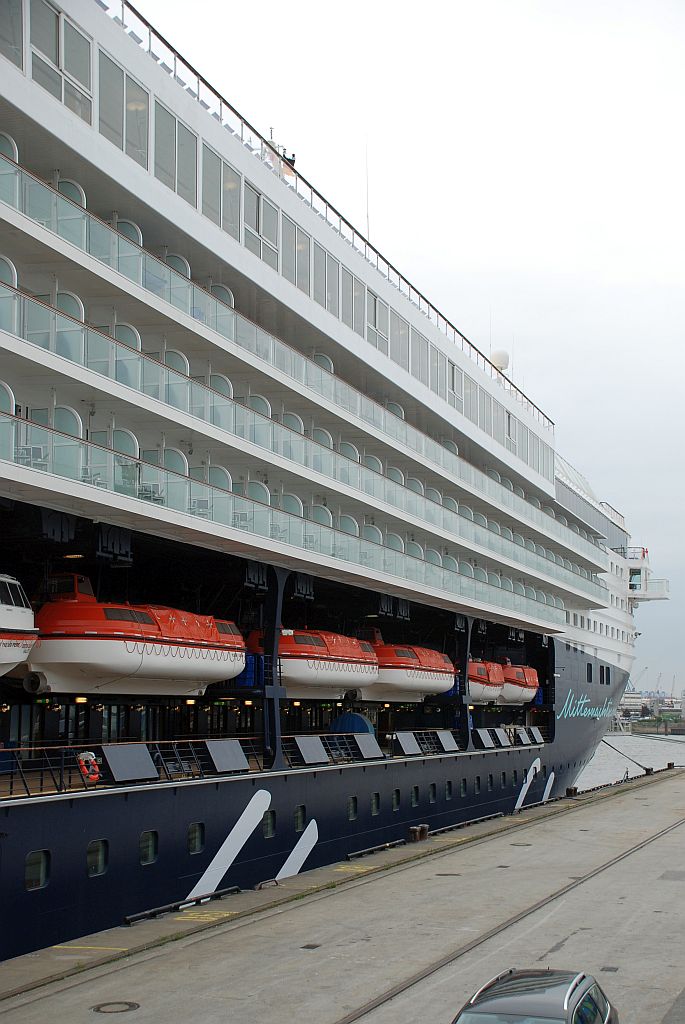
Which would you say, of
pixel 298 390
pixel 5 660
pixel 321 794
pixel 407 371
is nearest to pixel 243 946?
pixel 5 660

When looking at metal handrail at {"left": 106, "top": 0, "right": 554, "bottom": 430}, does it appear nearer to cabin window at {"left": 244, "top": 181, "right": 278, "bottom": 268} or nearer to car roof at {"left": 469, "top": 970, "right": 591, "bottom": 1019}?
cabin window at {"left": 244, "top": 181, "right": 278, "bottom": 268}

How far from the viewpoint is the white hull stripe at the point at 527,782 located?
4800cm

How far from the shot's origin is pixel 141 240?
84.6 feet

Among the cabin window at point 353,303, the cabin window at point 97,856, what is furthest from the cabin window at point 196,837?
the cabin window at point 353,303

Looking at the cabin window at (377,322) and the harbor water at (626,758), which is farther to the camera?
the harbor water at (626,758)

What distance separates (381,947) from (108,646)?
26.3 ft

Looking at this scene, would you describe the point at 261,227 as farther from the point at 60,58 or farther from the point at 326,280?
the point at 60,58

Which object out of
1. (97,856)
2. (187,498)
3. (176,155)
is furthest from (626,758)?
(97,856)

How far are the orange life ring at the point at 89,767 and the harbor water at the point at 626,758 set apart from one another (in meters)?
50.1

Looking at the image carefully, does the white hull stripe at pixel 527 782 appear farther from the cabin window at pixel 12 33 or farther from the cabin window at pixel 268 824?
the cabin window at pixel 12 33

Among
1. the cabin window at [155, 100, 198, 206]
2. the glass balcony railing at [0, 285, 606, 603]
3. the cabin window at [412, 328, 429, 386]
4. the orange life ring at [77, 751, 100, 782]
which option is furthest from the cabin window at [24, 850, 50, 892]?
the cabin window at [412, 328, 429, 386]

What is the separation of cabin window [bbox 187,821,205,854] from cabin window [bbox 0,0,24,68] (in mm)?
15491

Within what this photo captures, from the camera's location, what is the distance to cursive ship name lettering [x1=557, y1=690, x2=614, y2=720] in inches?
2232

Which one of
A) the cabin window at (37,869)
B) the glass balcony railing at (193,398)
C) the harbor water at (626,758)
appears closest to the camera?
the cabin window at (37,869)
